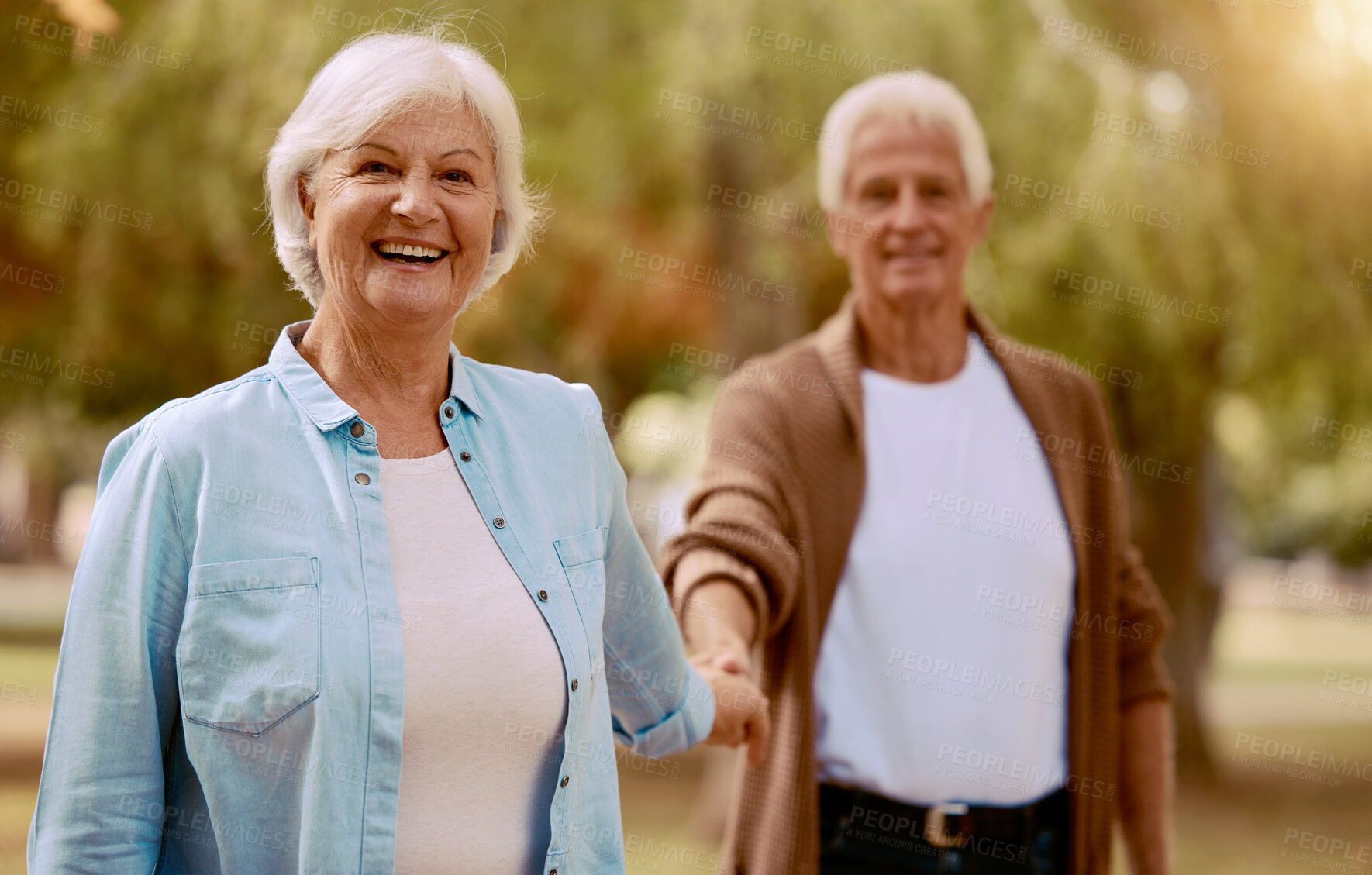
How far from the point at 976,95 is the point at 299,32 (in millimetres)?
3054

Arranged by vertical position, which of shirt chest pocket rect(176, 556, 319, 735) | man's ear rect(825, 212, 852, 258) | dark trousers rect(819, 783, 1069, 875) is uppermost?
man's ear rect(825, 212, 852, 258)

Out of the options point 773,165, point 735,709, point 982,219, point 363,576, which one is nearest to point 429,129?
point 363,576

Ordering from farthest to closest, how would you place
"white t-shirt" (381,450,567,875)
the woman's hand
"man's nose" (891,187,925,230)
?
"man's nose" (891,187,925,230) → the woman's hand → "white t-shirt" (381,450,567,875)

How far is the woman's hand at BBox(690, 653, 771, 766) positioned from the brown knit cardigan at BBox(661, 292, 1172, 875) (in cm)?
12

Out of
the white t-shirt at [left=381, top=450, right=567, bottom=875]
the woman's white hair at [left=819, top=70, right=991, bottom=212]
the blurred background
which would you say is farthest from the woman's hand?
the blurred background

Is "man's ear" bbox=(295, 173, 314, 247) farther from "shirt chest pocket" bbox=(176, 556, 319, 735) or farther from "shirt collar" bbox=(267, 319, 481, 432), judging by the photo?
"shirt chest pocket" bbox=(176, 556, 319, 735)

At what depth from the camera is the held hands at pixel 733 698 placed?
2.14 m

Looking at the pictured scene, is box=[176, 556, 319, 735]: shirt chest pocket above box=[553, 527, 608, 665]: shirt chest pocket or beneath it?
beneath

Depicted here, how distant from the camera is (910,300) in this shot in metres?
2.54

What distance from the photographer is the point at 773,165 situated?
22.1 ft

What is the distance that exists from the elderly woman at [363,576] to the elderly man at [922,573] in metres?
0.59

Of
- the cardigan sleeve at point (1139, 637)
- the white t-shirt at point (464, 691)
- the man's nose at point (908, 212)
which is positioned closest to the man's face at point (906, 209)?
the man's nose at point (908, 212)

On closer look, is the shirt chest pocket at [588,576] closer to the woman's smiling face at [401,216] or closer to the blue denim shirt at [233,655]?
the blue denim shirt at [233,655]

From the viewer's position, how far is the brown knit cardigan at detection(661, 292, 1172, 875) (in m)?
2.29
